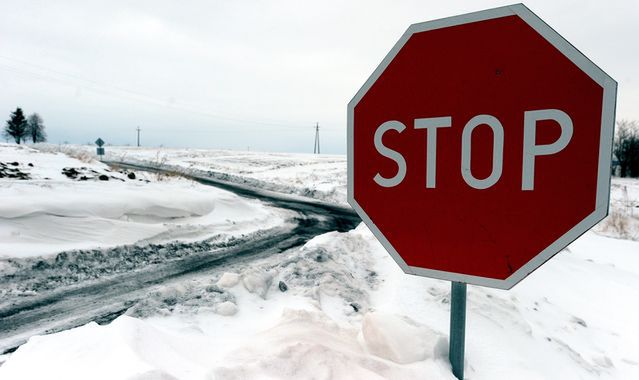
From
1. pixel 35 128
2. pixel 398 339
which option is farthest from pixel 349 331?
pixel 35 128

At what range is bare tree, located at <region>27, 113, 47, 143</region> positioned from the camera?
64519 millimetres

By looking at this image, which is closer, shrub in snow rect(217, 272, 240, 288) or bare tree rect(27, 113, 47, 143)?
shrub in snow rect(217, 272, 240, 288)

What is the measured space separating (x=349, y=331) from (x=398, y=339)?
48cm

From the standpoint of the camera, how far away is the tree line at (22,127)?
2245 inches

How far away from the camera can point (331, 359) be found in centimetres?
184

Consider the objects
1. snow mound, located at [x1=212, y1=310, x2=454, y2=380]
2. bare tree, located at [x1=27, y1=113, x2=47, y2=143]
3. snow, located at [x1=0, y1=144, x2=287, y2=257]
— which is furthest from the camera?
bare tree, located at [x1=27, y1=113, x2=47, y2=143]

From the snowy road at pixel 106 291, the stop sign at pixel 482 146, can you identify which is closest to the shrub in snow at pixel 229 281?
the snowy road at pixel 106 291

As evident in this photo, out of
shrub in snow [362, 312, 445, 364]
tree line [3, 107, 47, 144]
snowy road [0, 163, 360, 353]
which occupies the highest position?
tree line [3, 107, 47, 144]

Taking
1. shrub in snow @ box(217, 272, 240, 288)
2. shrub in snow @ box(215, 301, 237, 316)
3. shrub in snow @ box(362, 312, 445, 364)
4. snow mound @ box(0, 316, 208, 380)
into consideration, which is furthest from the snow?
shrub in snow @ box(362, 312, 445, 364)

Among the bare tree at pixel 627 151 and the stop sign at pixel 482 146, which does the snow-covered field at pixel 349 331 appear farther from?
the bare tree at pixel 627 151

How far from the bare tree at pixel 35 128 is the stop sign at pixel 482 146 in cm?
8095

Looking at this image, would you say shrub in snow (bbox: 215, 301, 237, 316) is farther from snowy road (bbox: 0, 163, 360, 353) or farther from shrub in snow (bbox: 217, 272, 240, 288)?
snowy road (bbox: 0, 163, 360, 353)

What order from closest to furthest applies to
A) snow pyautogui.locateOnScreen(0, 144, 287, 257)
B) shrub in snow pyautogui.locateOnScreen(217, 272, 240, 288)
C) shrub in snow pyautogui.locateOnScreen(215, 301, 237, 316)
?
shrub in snow pyautogui.locateOnScreen(215, 301, 237, 316) < shrub in snow pyautogui.locateOnScreen(217, 272, 240, 288) < snow pyautogui.locateOnScreen(0, 144, 287, 257)

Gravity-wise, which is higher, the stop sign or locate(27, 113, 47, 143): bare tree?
locate(27, 113, 47, 143): bare tree
